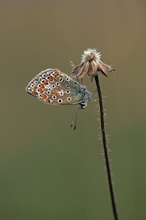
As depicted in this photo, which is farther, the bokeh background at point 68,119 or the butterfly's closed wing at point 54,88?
the bokeh background at point 68,119

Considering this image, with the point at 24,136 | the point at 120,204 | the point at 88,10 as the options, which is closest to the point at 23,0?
the point at 88,10

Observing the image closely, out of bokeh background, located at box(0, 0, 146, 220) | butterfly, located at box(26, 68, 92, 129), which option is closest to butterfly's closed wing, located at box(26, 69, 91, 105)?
butterfly, located at box(26, 68, 92, 129)

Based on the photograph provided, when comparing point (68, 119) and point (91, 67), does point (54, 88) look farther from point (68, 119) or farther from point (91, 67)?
point (68, 119)

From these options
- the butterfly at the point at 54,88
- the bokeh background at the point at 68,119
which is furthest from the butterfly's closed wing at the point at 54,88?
the bokeh background at the point at 68,119

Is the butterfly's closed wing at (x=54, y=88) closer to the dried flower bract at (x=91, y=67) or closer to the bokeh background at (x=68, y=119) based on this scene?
the dried flower bract at (x=91, y=67)

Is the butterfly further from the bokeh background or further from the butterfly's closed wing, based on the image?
the bokeh background

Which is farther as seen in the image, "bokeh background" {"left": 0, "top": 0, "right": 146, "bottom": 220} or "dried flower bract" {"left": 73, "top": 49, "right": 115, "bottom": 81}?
"bokeh background" {"left": 0, "top": 0, "right": 146, "bottom": 220}
